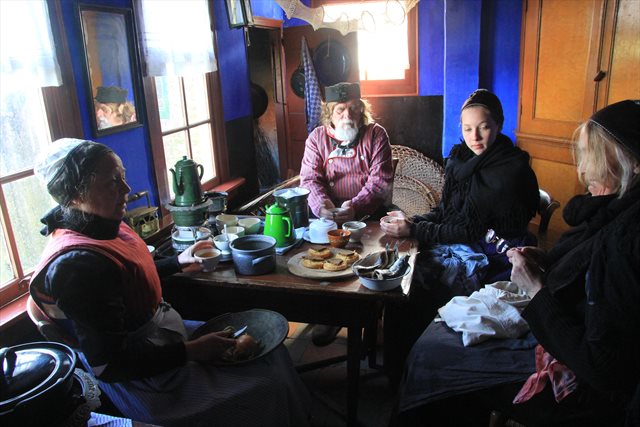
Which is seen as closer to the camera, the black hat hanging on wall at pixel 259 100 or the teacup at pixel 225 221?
the teacup at pixel 225 221

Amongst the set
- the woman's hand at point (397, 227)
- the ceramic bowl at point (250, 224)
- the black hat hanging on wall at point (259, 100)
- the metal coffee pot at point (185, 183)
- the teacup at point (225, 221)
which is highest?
the black hat hanging on wall at point (259, 100)

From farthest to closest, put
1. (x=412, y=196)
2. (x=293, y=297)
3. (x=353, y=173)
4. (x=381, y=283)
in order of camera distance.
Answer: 1. (x=412, y=196)
2. (x=353, y=173)
3. (x=293, y=297)
4. (x=381, y=283)

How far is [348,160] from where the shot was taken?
304 cm

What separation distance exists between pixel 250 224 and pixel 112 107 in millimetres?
938

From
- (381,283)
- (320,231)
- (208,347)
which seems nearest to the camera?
(208,347)

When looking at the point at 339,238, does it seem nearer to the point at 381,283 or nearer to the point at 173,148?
the point at 381,283

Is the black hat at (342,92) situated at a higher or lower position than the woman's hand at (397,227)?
higher

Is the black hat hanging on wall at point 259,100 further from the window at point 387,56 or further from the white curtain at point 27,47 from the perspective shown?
the white curtain at point 27,47

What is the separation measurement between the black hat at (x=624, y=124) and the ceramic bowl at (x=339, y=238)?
3.58 ft

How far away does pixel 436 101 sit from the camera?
5191 millimetres

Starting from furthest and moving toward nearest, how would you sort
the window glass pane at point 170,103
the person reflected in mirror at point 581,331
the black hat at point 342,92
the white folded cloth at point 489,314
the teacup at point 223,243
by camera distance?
the window glass pane at point 170,103 < the black hat at point 342,92 < the teacup at point 223,243 < the white folded cloth at point 489,314 < the person reflected in mirror at point 581,331

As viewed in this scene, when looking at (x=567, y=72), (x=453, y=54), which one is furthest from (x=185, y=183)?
(x=453, y=54)

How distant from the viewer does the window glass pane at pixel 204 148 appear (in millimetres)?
3521

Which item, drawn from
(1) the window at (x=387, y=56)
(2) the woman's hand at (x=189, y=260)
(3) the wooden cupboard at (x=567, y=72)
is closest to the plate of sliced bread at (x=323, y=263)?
(2) the woman's hand at (x=189, y=260)
